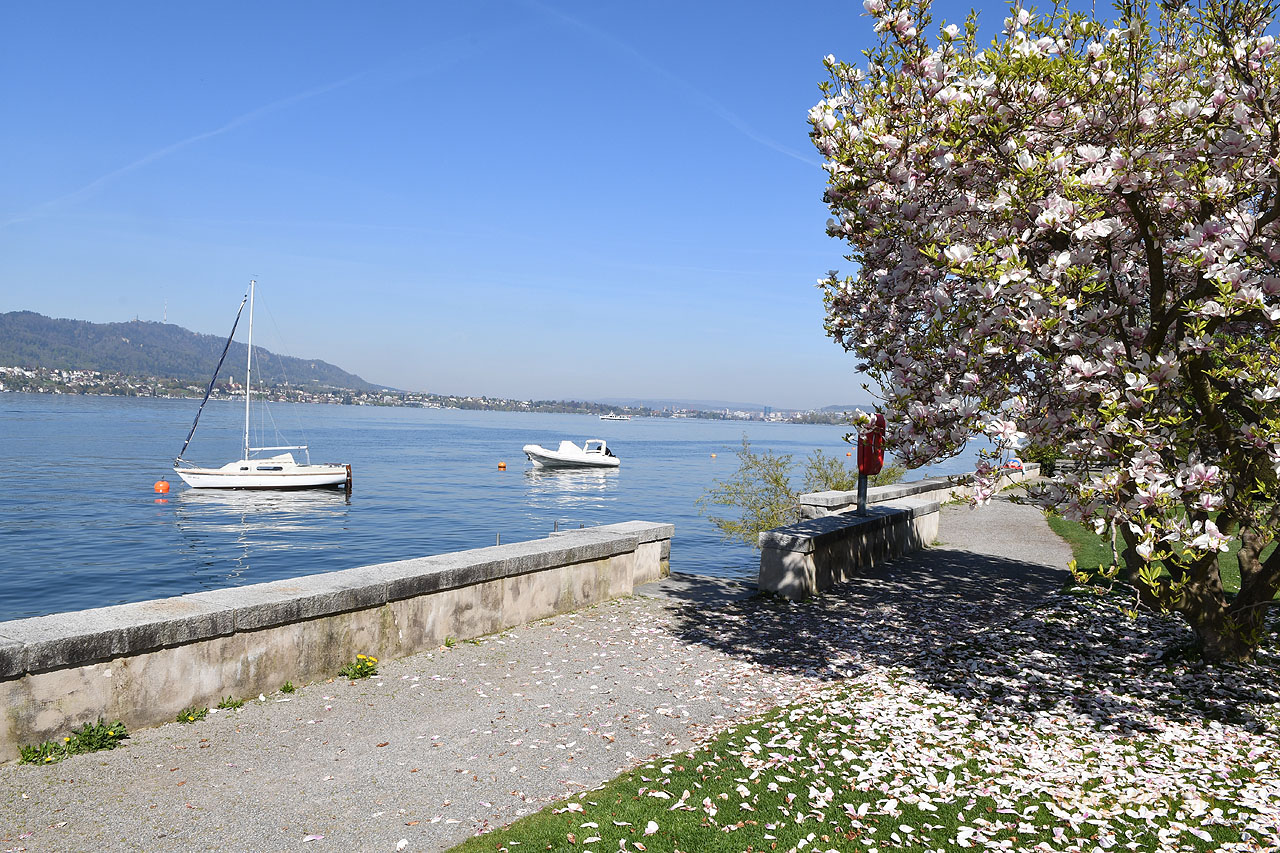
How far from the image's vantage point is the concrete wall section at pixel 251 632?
19.0 feet

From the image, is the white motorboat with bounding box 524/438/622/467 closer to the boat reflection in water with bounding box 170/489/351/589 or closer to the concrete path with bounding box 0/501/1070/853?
the boat reflection in water with bounding box 170/489/351/589

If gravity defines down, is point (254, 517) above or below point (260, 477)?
below

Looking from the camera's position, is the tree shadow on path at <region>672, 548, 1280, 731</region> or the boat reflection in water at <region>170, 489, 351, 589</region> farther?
the boat reflection in water at <region>170, 489, 351, 589</region>

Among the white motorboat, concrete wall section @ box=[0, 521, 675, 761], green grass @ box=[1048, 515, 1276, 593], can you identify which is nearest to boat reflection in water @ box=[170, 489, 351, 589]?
concrete wall section @ box=[0, 521, 675, 761]

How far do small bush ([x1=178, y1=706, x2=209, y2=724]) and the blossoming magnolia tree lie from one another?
6.18 metres

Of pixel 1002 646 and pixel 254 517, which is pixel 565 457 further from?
pixel 1002 646

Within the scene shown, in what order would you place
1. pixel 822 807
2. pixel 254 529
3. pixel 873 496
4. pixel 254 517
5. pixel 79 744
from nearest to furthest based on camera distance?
pixel 822 807
pixel 79 744
pixel 873 496
pixel 254 529
pixel 254 517

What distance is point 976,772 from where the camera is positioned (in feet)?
20.1

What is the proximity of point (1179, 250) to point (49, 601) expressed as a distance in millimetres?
29957

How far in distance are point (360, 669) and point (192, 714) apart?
5.14 ft

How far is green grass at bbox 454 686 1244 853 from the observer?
4988 millimetres

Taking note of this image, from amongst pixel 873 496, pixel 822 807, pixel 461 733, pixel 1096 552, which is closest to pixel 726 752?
pixel 822 807

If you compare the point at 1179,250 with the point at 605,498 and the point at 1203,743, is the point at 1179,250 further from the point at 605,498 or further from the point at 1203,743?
the point at 605,498

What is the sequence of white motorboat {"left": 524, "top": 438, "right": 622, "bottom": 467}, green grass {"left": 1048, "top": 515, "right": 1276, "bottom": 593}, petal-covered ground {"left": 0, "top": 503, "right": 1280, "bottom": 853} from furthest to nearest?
1. white motorboat {"left": 524, "top": 438, "right": 622, "bottom": 467}
2. green grass {"left": 1048, "top": 515, "right": 1276, "bottom": 593}
3. petal-covered ground {"left": 0, "top": 503, "right": 1280, "bottom": 853}
